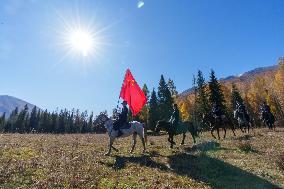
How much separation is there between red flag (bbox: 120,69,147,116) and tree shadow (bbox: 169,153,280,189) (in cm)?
629

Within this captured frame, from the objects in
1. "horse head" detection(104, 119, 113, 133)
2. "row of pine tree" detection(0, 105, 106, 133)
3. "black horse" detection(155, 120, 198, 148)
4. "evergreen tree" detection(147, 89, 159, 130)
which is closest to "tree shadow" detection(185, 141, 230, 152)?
"black horse" detection(155, 120, 198, 148)

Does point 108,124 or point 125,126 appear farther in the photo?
point 108,124

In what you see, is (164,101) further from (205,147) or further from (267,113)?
(205,147)

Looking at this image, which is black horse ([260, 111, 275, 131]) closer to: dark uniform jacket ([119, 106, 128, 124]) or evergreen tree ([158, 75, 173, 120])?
dark uniform jacket ([119, 106, 128, 124])

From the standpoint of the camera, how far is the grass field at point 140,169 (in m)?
17.2

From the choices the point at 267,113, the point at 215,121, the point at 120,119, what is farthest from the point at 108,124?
the point at 267,113

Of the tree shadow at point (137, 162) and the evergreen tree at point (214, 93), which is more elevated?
the evergreen tree at point (214, 93)

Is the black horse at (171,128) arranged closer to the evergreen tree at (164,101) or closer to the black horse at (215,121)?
the black horse at (215,121)

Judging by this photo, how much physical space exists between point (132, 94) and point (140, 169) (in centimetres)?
1014

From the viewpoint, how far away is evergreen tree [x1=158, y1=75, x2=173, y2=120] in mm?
93750

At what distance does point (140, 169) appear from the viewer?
20.2m

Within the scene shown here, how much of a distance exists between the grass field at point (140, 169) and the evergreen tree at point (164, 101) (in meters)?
66.3

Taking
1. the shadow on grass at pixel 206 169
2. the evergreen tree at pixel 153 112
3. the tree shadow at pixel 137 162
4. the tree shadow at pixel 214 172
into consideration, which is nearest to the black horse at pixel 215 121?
the shadow on grass at pixel 206 169

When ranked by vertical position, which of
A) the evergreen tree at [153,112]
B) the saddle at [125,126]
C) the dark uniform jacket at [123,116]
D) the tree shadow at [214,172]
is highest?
the evergreen tree at [153,112]
